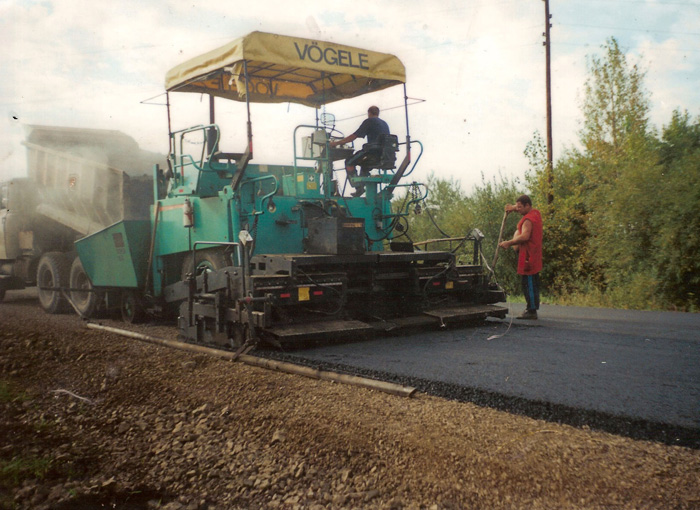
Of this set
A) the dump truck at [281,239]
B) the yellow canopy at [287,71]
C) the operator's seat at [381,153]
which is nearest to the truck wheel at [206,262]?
the dump truck at [281,239]

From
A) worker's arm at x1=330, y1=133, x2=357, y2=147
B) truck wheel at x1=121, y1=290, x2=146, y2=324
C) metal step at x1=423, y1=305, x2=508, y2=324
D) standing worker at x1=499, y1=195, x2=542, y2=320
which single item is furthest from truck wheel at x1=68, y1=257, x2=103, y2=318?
standing worker at x1=499, y1=195, x2=542, y2=320

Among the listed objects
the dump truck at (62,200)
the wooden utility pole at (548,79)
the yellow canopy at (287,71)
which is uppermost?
the wooden utility pole at (548,79)

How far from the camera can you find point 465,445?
11.2ft

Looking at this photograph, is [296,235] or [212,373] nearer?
[212,373]

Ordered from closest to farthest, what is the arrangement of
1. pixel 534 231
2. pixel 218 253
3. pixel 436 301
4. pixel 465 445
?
pixel 465 445
pixel 218 253
pixel 436 301
pixel 534 231

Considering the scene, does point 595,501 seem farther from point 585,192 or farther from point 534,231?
point 585,192

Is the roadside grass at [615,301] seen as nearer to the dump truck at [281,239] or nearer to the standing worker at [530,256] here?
the standing worker at [530,256]

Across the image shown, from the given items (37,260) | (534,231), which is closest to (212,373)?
(534,231)

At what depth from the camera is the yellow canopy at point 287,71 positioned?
6.86 m

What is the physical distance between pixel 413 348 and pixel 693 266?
792 centimetres

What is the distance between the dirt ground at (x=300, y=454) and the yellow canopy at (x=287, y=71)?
12.0ft

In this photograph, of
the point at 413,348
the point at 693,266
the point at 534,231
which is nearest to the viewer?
the point at 413,348

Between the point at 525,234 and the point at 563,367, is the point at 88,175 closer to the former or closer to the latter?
the point at 525,234

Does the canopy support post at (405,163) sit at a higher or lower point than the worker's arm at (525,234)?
higher
